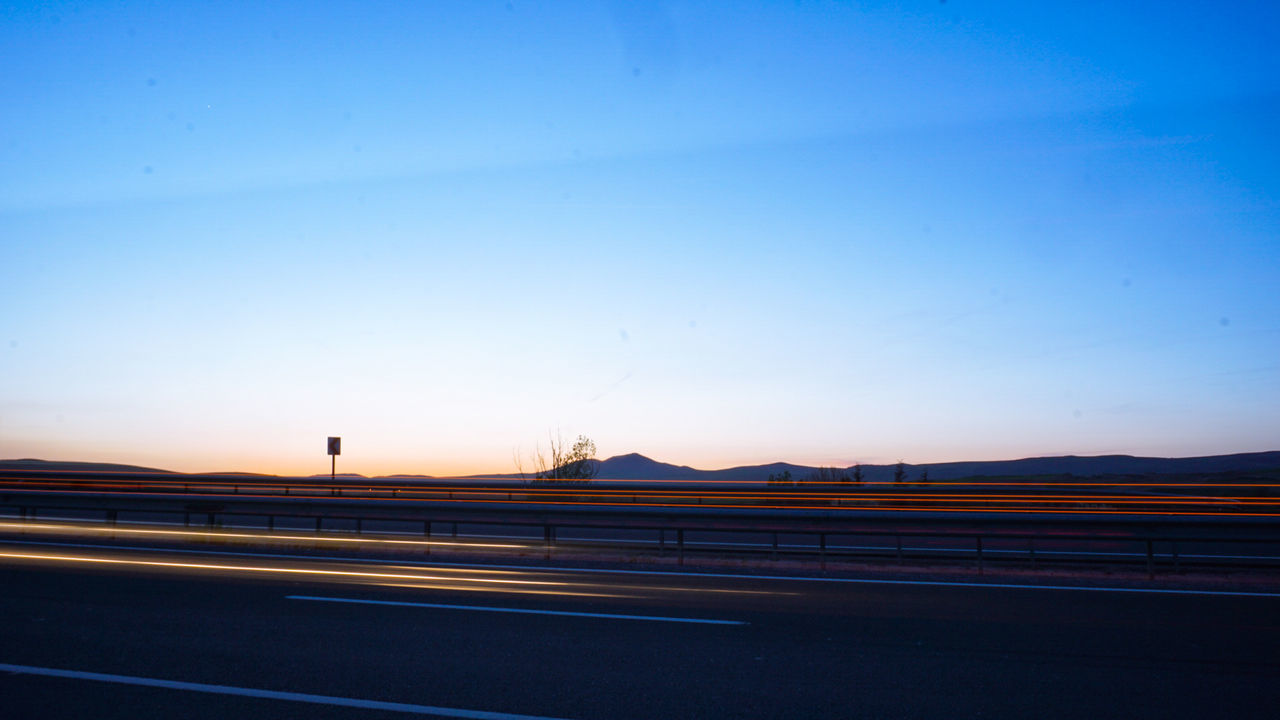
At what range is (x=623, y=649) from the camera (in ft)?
24.1

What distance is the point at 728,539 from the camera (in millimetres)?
23734

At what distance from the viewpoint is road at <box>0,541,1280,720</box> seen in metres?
5.79

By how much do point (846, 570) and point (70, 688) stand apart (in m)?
9.80

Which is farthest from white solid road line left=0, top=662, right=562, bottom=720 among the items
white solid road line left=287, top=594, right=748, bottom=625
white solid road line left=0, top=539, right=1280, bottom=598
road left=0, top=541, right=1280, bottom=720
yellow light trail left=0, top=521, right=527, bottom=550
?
yellow light trail left=0, top=521, right=527, bottom=550

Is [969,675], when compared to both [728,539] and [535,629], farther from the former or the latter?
[728,539]

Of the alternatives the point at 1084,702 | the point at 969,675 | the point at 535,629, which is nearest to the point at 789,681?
the point at 969,675

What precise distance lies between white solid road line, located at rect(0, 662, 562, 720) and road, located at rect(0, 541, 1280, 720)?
0.02 m

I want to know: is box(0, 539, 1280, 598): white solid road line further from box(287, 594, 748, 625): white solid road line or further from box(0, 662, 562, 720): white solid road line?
box(0, 662, 562, 720): white solid road line

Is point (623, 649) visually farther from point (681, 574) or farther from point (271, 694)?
point (681, 574)

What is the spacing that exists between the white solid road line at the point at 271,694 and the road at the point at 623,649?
0.02 meters

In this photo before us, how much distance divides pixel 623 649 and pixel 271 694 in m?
2.86

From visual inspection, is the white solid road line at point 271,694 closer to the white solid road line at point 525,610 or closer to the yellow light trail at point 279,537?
the white solid road line at point 525,610

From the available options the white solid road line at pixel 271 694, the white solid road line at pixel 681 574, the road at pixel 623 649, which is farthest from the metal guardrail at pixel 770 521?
the white solid road line at pixel 271 694

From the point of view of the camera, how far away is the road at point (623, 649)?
5.79 m
